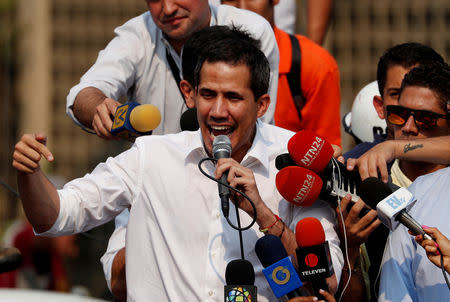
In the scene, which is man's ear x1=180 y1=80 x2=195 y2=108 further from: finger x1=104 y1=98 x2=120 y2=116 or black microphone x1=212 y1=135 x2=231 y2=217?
black microphone x1=212 y1=135 x2=231 y2=217

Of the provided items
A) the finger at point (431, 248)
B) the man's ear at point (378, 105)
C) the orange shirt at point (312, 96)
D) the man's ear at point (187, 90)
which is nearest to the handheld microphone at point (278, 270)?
the finger at point (431, 248)

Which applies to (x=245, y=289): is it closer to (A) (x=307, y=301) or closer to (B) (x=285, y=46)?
(A) (x=307, y=301)

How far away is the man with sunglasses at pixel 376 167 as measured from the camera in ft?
16.4

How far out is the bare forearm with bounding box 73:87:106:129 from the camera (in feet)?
18.5

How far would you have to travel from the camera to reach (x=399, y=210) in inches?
171

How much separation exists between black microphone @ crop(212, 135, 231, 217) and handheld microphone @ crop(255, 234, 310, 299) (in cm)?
24

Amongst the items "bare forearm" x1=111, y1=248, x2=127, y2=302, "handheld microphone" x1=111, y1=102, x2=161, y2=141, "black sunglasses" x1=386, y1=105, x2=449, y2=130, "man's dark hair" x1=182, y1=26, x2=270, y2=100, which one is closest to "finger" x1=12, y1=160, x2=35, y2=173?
"handheld microphone" x1=111, y1=102, x2=161, y2=141

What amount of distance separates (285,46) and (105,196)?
2407 mm

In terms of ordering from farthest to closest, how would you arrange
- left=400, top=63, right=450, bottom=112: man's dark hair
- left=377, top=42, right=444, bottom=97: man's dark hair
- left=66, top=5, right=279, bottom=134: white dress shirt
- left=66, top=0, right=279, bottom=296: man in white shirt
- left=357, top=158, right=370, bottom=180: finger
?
1. left=377, top=42, right=444, bottom=97: man's dark hair
2. left=66, top=5, right=279, bottom=134: white dress shirt
3. left=66, top=0, right=279, bottom=296: man in white shirt
4. left=400, top=63, right=450, bottom=112: man's dark hair
5. left=357, top=158, right=370, bottom=180: finger

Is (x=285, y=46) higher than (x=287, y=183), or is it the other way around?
(x=285, y=46)

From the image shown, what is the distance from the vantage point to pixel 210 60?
511cm

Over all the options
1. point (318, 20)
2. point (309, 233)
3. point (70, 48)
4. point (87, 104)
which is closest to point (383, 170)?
point (309, 233)

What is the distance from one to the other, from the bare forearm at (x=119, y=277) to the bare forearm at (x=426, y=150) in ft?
4.88

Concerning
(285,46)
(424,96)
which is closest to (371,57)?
(285,46)
